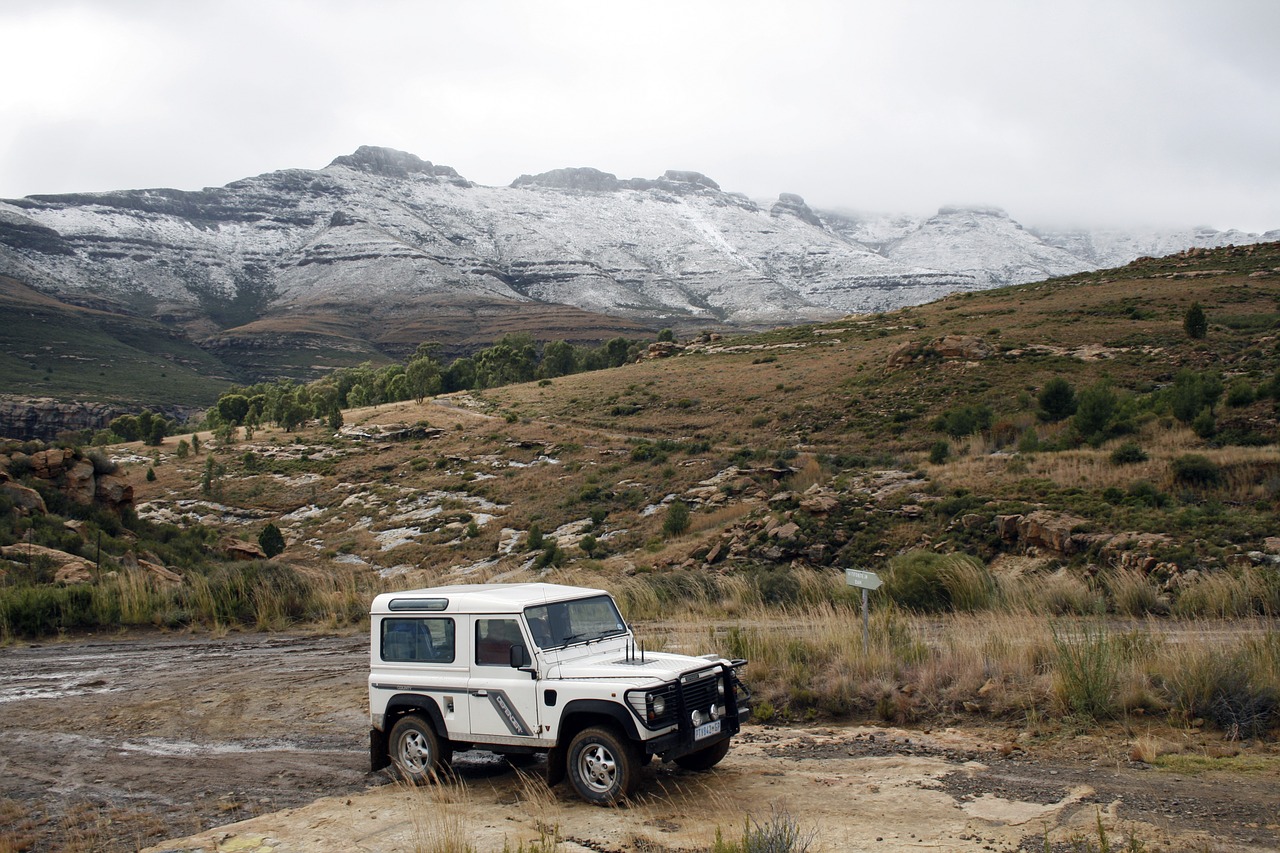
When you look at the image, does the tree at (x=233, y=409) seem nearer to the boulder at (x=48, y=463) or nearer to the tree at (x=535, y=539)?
the boulder at (x=48, y=463)

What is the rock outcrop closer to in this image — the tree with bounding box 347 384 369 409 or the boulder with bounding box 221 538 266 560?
the boulder with bounding box 221 538 266 560

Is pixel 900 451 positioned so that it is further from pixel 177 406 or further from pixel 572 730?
pixel 177 406

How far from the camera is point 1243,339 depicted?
45.3 meters

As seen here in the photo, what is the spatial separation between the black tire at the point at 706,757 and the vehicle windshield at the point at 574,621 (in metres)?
1.55

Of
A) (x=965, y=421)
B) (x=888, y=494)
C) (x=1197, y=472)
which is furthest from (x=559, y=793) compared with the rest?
(x=965, y=421)

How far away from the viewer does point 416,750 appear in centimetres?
936

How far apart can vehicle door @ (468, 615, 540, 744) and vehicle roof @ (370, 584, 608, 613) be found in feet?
0.43

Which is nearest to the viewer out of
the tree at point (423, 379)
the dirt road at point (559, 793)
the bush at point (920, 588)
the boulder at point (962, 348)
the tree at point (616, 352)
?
the dirt road at point (559, 793)

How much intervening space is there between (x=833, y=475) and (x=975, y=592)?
1734 cm

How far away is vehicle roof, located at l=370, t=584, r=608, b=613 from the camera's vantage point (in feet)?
29.6

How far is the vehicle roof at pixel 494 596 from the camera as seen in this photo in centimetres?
902

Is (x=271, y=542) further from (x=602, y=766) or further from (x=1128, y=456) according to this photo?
(x=602, y=766)

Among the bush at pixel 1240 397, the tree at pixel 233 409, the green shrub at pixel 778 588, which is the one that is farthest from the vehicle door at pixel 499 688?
the tree at pixel 233 409

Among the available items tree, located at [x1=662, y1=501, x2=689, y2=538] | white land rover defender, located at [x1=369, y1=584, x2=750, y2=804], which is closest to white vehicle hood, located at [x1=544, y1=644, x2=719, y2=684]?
white land rover defender, located at [x1=369, y1=584, x2=750, y2=804]
